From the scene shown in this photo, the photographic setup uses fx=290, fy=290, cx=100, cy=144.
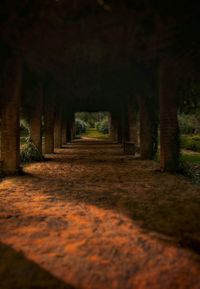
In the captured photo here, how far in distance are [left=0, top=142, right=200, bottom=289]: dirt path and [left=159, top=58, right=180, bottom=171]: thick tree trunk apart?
2900 millimetres

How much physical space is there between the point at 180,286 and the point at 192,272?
0.30m

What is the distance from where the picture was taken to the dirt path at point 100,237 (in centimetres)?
275

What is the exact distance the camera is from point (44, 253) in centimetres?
324

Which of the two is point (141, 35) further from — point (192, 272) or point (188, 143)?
point (188, 143)

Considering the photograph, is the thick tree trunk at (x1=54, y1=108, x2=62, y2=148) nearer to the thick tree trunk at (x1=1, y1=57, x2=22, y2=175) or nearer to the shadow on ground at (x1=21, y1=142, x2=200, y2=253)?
the thick tree trunk at (x1=1, y1=57, x2=22, y2=175)

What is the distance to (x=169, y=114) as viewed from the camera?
957cm

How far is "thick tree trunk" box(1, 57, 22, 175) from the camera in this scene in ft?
30.5

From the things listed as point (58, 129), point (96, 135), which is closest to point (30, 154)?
point (58, 129)

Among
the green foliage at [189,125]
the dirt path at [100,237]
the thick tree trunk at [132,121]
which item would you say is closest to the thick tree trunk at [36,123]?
the thick tree trunk at [132,121]

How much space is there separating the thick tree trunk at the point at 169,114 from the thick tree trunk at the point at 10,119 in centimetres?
479

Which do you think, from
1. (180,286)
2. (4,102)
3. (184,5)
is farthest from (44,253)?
(4,102)

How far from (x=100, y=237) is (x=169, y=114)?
6.66 m

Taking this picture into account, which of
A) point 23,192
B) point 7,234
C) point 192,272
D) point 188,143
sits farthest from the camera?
point 188,143

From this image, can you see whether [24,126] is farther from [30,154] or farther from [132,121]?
[132,121]
